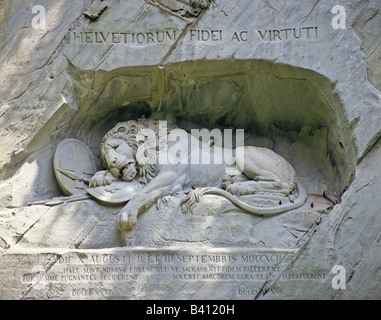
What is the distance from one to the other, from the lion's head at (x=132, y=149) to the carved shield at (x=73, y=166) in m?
0.18

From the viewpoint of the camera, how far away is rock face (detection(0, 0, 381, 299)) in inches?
246

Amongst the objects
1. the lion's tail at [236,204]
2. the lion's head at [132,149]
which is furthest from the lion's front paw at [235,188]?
the lion's head at [132,149]

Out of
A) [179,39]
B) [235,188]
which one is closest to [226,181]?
[235,188]

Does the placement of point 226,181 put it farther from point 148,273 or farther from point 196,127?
point 148,273

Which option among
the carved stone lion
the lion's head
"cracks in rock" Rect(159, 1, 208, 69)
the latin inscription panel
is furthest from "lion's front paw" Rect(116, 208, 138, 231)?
"cracks in rock" Rect(159, 1, 208, 69)

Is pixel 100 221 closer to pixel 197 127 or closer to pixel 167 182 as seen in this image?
pixel 167 182

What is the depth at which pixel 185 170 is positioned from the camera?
6.91 meters

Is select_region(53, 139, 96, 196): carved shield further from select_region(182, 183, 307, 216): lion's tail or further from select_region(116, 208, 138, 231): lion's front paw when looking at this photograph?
select_region(182, 183, 307, 216): lion's tail

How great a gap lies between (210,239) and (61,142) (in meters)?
1.81

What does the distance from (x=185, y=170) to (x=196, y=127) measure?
76 cm

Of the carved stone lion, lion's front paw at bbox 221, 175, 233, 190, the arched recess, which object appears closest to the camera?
the carved stone lion

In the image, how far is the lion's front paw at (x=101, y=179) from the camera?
6.86 metres

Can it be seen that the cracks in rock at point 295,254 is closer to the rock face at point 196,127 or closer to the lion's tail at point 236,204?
the rock face at point 196,127
